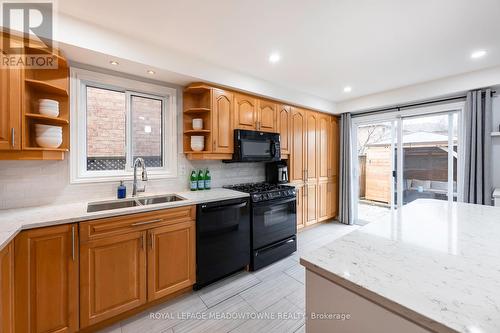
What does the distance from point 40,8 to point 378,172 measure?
5051mm

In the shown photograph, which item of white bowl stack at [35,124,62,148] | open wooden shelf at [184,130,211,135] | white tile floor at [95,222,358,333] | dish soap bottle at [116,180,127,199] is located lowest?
white tile floor at [95,222,358,333]

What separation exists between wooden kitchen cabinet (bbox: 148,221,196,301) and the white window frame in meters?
0.87

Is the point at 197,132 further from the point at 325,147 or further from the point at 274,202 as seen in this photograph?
the point at 325,147

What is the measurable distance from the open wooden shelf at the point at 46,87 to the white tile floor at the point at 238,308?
2.08m

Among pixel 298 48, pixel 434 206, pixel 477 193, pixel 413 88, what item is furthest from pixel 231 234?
pixel 413 88

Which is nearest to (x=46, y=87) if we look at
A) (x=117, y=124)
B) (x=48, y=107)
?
(x=48, y=107)

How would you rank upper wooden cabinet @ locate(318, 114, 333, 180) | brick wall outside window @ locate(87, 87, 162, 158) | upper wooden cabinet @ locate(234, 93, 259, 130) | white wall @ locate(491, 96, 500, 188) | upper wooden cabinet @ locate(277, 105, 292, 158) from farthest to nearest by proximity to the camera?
upper wooden cabinet @ locate(318, 114, 333, 180)
upper wooden cabinet @ locate(277, 105, 292, 158)
upper wooden cabinet @ locate(234, 93, 259, 130)
white wall @ locate(491, 96, 500, 188)
brick wall outside window @ locate(87, 87, 162, 158)

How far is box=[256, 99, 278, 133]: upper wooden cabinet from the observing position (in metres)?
3.16

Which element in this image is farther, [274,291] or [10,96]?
[274,291]

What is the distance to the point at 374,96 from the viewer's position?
12.3ft

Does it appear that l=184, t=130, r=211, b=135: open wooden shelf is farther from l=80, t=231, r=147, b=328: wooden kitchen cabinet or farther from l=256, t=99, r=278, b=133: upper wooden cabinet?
l=80, t=231, r=147, b=328: wooden kitchen cabinet

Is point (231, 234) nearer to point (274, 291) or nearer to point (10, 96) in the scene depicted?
point (274, 291)

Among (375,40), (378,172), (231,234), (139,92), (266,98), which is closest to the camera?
(375,40)

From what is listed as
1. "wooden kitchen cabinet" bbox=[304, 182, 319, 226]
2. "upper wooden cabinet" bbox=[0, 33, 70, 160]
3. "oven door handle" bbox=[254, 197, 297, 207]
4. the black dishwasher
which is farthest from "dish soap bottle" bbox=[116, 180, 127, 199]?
"wooden kitchen cabinet" bbox=[304, 182, 319, 226]
